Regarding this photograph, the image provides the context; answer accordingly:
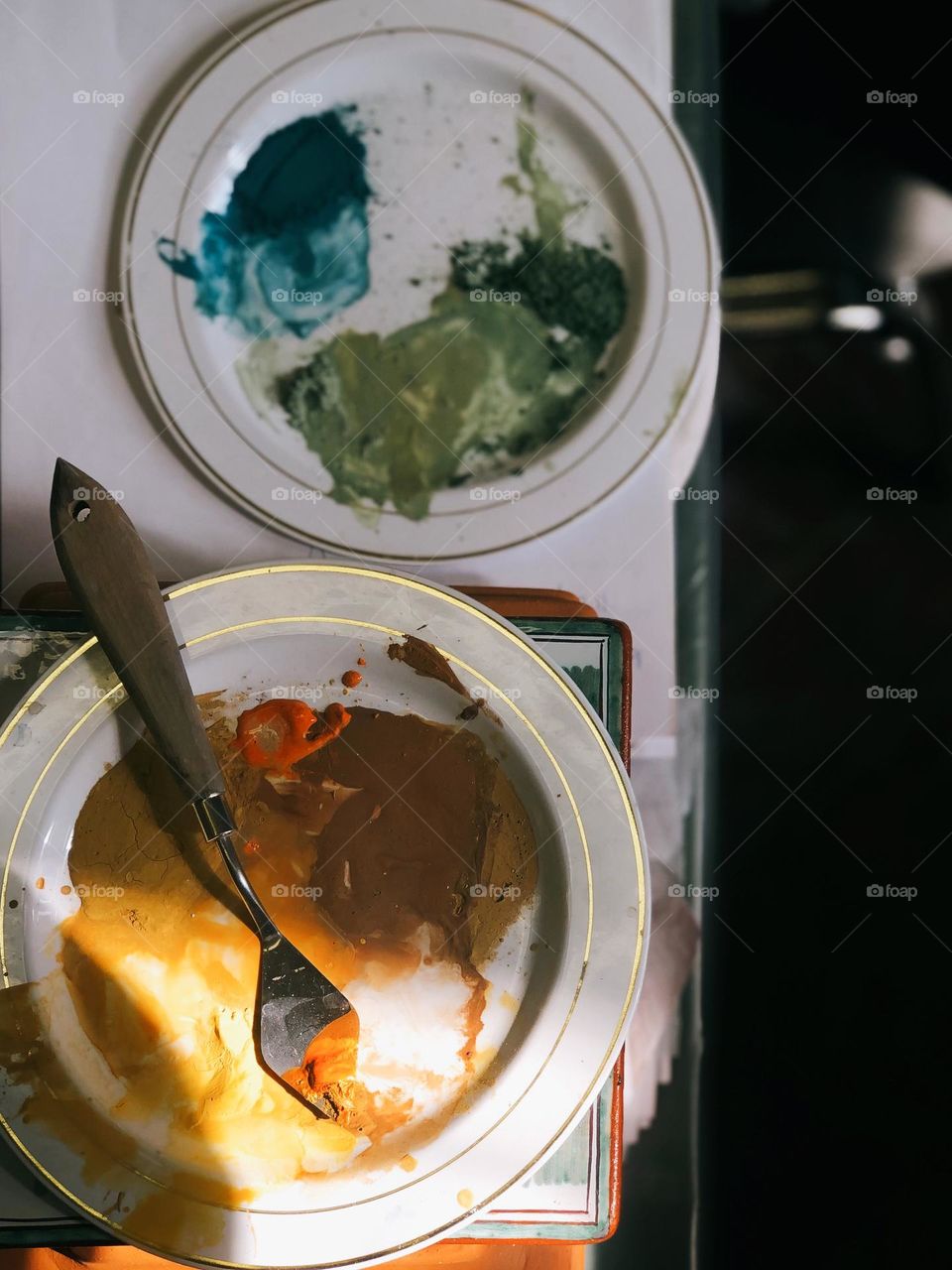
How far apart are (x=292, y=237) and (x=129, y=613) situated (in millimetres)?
349

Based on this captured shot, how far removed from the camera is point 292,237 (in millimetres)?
702

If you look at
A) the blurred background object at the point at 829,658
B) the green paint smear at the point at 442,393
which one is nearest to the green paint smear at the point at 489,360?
the green paint smear at the point at 442,393

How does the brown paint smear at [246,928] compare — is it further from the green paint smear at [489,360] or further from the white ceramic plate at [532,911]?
the green paint smear at [489,360]

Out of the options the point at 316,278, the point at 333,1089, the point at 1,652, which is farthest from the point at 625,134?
the point at 333,1089

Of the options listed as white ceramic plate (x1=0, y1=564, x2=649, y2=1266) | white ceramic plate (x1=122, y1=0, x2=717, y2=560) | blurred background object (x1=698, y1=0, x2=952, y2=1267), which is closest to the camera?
white ceramic plate (x1=0, y1=564, x2=649, y2=1266)

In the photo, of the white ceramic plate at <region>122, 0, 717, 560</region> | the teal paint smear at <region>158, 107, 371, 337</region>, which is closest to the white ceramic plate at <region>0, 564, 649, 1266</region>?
the white ceramic plate at <region>122, 0, 717, 560</region>

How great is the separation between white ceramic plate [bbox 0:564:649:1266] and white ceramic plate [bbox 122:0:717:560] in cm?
14

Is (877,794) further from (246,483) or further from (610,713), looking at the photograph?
(246,483)

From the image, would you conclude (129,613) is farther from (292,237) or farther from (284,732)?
(292,237)

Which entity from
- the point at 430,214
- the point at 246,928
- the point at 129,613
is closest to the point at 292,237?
the point at 430,214

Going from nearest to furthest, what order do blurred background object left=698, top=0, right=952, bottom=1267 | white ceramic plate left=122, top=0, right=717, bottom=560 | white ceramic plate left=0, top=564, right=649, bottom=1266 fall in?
white ceramic plate left=0, top=564, right=649, bottom=1266
white ceramic plate left=122, top=0, right=717, bottom=560
blurred background object left=698, top=0, right=952, bottom=1267

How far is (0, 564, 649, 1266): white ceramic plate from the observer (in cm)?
53

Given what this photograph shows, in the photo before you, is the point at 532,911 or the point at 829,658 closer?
the point at 532,911

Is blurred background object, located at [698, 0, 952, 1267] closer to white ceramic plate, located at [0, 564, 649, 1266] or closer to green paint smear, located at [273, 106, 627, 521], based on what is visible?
green paint smear, located at [273, 106, 627, 521]
